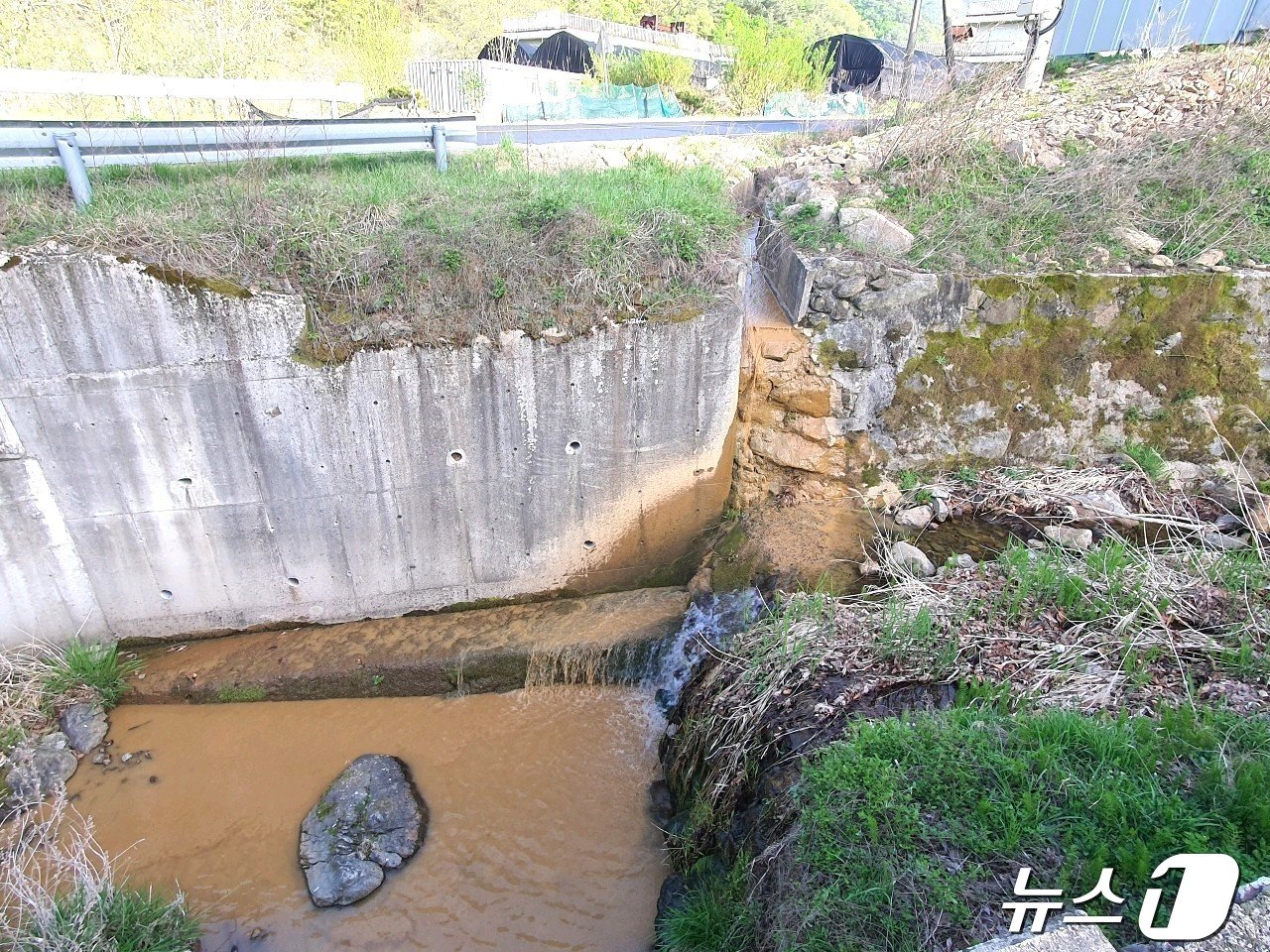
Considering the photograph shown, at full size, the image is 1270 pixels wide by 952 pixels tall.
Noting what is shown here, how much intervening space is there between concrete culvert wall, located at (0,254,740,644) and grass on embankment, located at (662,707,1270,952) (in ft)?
9.70

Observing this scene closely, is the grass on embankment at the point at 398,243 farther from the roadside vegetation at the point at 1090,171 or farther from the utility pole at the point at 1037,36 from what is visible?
the utility pole at the point at 1037,36

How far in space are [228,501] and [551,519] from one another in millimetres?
2395

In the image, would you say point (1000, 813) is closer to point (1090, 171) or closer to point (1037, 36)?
point (1090, 171)

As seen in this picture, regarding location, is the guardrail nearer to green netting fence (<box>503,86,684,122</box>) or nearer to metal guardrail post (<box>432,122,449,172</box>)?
metal guardrail post (<box>432,122,449,172</box>)

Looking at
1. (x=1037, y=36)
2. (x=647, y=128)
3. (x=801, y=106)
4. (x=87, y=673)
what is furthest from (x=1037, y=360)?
(x=87, y=673)

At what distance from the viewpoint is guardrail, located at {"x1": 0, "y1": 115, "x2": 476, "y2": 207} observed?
4.71 metres

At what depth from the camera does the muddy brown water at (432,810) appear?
391 cm

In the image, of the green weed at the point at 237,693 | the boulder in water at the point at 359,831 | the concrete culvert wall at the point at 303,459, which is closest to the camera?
the boulder in water at the point at 359,831

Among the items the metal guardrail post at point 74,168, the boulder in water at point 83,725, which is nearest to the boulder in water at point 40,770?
the boulder in water at point 83,725

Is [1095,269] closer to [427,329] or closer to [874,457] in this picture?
[874,457]

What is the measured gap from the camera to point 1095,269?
572cm

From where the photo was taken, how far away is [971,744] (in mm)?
2924

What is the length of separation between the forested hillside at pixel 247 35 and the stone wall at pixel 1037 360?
9.75m

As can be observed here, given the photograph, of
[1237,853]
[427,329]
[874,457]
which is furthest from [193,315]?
[1237,853]
